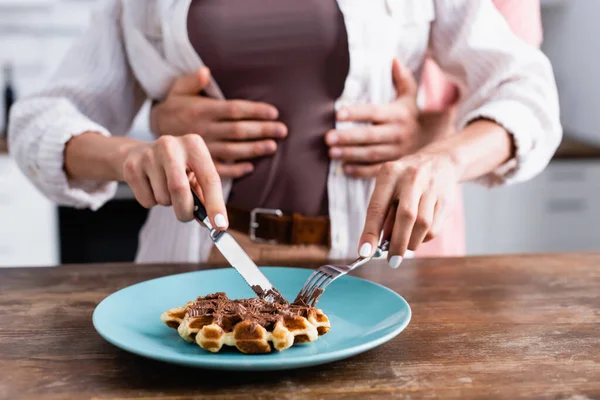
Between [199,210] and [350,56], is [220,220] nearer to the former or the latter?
[199,210]

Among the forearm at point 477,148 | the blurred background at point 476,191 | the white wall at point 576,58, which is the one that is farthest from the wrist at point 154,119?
the white wall at point 576,58

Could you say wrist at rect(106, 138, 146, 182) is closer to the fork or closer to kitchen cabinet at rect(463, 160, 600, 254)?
the fork

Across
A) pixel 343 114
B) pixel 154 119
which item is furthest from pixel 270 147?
pixel 154 119

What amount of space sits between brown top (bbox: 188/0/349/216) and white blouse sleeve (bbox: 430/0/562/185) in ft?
0.71

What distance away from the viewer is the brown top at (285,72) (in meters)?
1.18

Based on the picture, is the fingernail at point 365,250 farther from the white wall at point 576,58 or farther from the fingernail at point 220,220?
the white wall at point 576,58

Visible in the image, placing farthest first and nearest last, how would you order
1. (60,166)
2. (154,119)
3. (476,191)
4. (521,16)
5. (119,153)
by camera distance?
(476,191) < (521,16) < (154,119) < (60,166) < (119,153)

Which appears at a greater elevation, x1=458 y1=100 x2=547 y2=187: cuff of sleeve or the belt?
x1=458 y1=100 x2=547 y2=187: cuff of sleeve

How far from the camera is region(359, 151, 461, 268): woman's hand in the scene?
0.84 meters

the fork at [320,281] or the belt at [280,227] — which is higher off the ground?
the fork at [320,281]

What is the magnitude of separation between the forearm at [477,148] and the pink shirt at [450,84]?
1.00 ft

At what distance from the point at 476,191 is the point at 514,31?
1.59m

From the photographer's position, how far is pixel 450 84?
4.90ft

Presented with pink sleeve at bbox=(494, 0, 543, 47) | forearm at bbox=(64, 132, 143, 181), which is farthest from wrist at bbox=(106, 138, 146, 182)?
pink sleeve at bbox=(494, 0, 543, 47)
